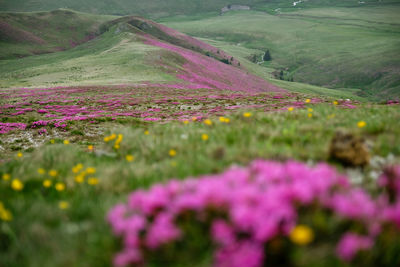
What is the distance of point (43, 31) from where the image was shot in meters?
129

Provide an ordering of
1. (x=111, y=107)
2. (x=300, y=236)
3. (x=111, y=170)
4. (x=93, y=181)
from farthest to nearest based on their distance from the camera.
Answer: (x=111, y=107) → (x=111, y=170) → (x=93, y=181) → (x=300, y=236)

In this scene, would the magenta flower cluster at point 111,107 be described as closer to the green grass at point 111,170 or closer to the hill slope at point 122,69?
the green grass at point 111,170

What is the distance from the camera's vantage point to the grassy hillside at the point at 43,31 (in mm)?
107000

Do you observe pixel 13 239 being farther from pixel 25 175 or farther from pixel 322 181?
pixel 322 181

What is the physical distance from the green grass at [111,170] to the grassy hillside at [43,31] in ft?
400

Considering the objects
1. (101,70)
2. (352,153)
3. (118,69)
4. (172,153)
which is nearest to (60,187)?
(172,153)

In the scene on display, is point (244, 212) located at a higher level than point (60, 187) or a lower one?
higher

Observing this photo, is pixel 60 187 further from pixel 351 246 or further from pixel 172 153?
pixel 351 246

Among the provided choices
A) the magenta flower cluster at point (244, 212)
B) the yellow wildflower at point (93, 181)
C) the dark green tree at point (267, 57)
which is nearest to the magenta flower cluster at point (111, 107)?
the yellow wildflower at point (93, 181)

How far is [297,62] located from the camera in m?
177

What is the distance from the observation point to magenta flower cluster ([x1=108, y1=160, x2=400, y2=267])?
1.97 metres

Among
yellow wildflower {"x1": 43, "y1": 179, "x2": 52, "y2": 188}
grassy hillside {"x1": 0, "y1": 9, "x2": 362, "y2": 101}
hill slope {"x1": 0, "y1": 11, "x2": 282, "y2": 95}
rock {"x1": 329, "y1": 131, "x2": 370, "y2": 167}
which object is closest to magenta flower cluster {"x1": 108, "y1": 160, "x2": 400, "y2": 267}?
rock {"x1": 329, "y1": 131, "x2": 370, "y2": 167}

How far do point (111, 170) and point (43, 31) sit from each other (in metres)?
164

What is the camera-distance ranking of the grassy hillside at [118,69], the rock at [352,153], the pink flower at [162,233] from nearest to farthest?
the pink flower at [162,233] < the rock at [352,153] < the grassy hillside at [118,69]
